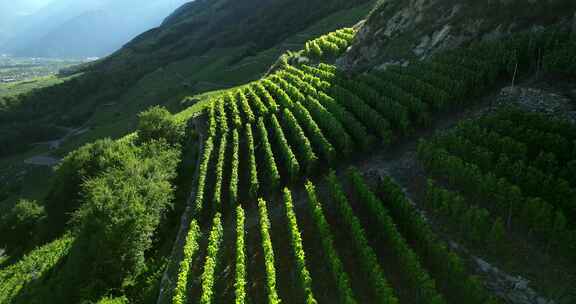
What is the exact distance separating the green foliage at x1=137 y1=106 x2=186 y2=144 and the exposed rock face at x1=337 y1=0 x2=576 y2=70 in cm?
2975

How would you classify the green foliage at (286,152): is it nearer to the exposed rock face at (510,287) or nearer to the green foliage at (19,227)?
the exposed rock face at (510,287)

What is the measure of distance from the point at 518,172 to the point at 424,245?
25.9ft

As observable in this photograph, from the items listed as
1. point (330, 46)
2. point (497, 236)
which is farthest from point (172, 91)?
point (497, 236)

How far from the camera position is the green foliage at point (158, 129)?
55.7 meters

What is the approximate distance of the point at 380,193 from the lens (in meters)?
30.1

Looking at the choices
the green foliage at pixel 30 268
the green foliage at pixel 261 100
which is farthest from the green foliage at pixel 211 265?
the green foliage at pixel 261 100

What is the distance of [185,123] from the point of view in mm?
60344

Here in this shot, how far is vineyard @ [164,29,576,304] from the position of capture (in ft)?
73.7

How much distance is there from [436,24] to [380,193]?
32924 mm

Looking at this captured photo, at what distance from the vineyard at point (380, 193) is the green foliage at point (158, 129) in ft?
35.5

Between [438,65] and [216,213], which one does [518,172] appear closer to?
[438,65]

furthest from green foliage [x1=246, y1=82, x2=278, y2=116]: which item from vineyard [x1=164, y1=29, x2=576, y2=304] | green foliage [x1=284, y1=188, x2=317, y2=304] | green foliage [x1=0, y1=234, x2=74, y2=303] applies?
green foliage [x1=0, y1=234, x2=74, y2=303]

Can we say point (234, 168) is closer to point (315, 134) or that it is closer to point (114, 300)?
point (315, 134)

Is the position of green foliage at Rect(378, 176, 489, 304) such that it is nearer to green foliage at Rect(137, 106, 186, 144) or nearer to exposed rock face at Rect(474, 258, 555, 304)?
exposed rock face at Rect(474, 258, 555, 304)
